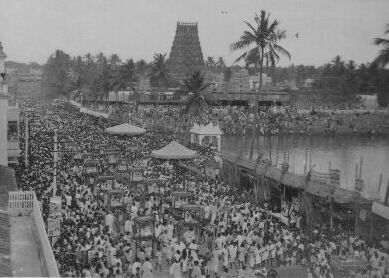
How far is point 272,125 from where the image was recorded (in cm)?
6375

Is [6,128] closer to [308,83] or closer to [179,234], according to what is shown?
[179,234]

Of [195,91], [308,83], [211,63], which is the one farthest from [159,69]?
[211,63]

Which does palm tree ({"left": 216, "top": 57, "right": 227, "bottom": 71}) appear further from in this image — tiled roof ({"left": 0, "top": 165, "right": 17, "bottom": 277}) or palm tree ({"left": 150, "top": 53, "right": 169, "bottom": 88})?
tiled roof ({"left": 0, "top": 165, "right": 17, "bottom": 277})

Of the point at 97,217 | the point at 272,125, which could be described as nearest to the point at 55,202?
the point at 97,217

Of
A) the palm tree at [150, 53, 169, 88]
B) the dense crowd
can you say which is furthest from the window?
the dense crowd

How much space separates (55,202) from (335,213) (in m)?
11.1

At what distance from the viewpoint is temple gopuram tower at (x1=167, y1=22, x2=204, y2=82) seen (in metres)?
79.9

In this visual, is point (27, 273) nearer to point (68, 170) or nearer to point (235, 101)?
point (68, 170)

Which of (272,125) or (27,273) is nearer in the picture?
(27,273)

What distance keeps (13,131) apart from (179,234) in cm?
1402

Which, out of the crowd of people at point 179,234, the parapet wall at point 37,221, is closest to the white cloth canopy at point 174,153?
the crowd of people at point 179,234

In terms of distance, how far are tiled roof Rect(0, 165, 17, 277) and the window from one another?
A: 17.2 ft

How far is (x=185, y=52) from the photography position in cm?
8069

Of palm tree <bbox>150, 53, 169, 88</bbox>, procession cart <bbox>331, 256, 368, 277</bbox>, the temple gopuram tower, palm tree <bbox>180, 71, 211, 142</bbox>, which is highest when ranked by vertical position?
the temple gopuram tower
